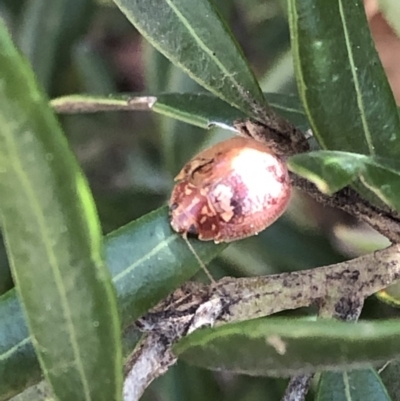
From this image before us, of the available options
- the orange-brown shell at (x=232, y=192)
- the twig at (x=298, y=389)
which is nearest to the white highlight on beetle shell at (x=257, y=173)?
the orange-brown shell at (x=232, y=192)

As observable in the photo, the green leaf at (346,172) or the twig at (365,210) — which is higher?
the green leaf at (346,172)

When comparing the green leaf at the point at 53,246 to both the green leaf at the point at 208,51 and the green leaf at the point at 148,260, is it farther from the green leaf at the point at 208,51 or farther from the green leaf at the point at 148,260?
the green leaf at the point at 208,51

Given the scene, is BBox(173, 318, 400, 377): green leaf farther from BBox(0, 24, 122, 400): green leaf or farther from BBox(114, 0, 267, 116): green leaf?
BBox(114, 0, 267, 116): green leaf

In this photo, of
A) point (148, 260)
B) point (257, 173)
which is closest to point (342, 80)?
point (257, 173)

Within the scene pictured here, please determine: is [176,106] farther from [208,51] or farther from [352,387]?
[352,387]

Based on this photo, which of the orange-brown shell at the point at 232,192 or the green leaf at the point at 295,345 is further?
the orange-brown shell at the point at 232,192

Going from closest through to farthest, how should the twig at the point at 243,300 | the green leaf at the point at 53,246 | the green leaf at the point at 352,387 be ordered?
the green leaf at the point at 53,246
the twig at the point at 243,300
the green leaf at the point at 352,387

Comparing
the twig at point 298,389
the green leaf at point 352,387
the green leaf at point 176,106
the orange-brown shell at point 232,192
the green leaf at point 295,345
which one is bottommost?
the green leaf at point 352,387
